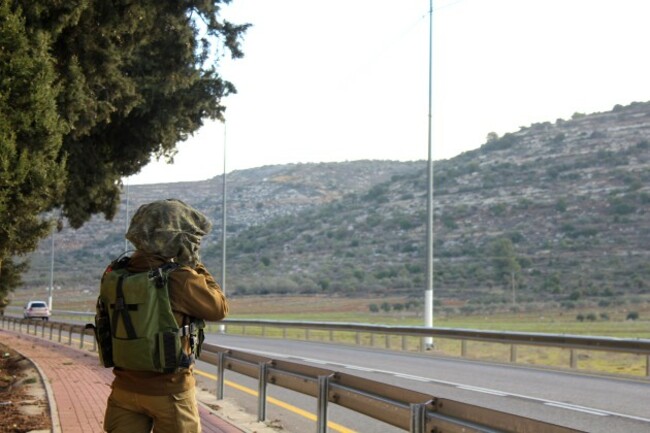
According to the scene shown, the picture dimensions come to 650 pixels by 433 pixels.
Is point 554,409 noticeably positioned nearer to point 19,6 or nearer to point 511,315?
point 19,6

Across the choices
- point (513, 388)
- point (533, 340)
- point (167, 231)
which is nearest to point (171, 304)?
point (167, 231)

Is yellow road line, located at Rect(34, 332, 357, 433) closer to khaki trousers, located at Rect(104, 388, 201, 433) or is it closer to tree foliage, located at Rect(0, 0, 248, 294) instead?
tree foliage, located at Rect(0, 0, 248, 294)

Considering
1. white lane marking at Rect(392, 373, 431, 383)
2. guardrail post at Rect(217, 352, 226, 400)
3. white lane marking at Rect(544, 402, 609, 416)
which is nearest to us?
white lane marking at Rect(544, 402, 609, 416)

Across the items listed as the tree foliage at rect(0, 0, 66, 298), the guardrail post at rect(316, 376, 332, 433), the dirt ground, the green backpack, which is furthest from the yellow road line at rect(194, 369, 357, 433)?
the green backpack

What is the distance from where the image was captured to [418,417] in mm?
7184

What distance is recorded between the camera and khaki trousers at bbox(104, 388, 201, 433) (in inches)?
195

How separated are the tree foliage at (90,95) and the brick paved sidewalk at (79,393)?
2288 millimetres

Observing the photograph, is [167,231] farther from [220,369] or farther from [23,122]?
[220,369]

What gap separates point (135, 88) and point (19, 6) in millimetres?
6300

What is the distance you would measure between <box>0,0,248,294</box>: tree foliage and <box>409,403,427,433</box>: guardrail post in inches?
278

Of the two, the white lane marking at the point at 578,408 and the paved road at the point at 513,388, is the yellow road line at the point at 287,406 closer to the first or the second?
the paved road at the point at 513,388

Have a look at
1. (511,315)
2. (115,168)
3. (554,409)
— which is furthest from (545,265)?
(554,409)

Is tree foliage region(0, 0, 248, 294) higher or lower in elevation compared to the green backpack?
higher

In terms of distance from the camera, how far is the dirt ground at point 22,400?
1041 cm
